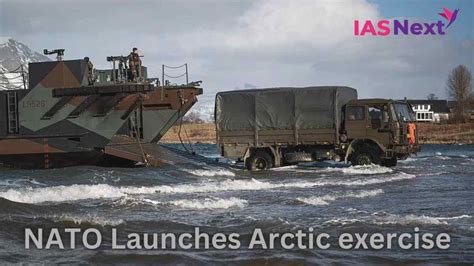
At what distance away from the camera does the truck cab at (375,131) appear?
21750 millimetres

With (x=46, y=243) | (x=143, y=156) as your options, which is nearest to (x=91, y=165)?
(x=143, y=156)

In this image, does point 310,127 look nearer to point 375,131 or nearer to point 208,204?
point 375,131

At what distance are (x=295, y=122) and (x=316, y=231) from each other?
45.6ft

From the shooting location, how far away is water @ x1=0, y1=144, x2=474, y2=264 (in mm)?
7734

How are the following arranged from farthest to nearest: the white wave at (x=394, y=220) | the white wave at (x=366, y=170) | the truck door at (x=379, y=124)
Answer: the truck door at (x=379, y=124), the white wave at (x=366, y=170), the white wave at (x=394, y=220)

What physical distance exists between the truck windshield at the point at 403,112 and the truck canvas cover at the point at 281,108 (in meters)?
1.94

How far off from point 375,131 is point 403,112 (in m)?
1.55

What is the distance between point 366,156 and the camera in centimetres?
2214

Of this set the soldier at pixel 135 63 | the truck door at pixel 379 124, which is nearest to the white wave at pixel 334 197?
the truck door at pixel 379 124

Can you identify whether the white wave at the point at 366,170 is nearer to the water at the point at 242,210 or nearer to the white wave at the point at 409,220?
the water at the point at 242,210

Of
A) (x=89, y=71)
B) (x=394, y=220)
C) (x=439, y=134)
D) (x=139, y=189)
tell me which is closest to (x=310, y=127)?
(x=139, y=189)

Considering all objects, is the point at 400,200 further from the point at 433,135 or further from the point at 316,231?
the point at 433,135

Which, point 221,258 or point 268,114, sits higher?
point 268,114

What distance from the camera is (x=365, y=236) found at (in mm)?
8875
